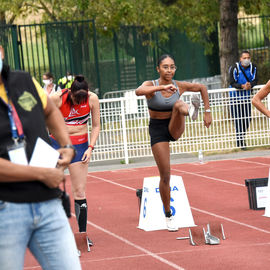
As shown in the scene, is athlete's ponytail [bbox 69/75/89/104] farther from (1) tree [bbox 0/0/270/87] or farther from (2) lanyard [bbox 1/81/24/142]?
(1) tree [bbox 0/0/270/87]

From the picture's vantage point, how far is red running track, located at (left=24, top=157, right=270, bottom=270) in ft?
23.9

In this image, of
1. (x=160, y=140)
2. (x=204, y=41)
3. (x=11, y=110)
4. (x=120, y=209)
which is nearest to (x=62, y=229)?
(x=11, y=110)

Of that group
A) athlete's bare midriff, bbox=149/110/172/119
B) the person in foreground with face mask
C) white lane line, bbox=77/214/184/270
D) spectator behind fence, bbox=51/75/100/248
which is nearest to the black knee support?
spectator behind fence, bbox=51/75/100/248

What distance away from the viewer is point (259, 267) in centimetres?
680

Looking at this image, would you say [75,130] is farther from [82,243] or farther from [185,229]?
[185,229]

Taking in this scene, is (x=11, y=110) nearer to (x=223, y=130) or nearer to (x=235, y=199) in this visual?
(x=235, y=199)

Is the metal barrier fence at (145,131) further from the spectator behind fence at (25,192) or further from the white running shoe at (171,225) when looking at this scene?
the spectator behind fence at (25,192)

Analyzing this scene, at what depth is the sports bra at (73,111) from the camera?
8.05m

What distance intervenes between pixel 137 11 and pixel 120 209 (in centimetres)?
1640

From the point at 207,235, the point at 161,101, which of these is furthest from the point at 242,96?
the point at 207,235

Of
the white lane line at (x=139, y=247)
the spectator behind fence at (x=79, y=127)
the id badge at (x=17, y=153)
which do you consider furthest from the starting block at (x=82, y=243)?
the id badge at (x=17, y=153)

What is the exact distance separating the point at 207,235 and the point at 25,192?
4520mm

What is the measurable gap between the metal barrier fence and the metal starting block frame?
7.48m

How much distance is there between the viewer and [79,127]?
319 inches
